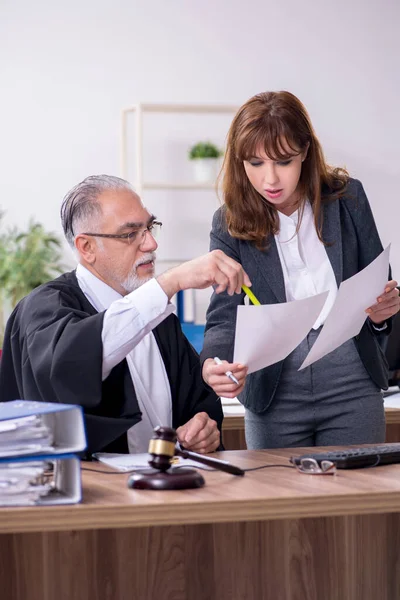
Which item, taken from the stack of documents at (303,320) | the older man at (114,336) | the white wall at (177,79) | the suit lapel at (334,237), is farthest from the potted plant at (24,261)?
the stack of documents at (303,320)

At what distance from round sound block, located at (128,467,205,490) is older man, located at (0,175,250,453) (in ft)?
1.28

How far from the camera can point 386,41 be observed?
271 inches

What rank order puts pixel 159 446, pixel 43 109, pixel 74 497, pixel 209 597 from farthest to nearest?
pixel 43 109 < pixel 209 597 < pixel 159 446 < pixel 74 497

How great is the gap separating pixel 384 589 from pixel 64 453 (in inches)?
33.5

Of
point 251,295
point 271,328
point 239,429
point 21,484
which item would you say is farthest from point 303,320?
point 239,429

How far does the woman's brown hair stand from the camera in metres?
2.03

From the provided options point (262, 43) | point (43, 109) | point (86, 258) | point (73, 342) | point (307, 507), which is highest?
point (262, 43)

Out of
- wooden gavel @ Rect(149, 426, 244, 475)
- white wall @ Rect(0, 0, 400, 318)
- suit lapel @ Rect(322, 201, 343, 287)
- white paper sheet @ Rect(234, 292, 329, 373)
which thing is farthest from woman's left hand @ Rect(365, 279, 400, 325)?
white wall @ Rect(0, 0, 400, 318)

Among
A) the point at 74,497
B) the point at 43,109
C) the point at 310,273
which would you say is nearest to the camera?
the point at 74,497

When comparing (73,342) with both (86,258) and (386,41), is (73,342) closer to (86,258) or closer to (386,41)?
(86,258)

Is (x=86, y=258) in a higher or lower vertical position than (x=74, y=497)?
higher

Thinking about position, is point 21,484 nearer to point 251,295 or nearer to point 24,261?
point 251,295

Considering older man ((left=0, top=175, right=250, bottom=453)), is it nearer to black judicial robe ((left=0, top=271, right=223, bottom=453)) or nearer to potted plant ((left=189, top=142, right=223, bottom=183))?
black judicial robe ((left=0, top=271, right=223, bottom=453))

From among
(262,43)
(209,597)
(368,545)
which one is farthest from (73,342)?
(262,43)
